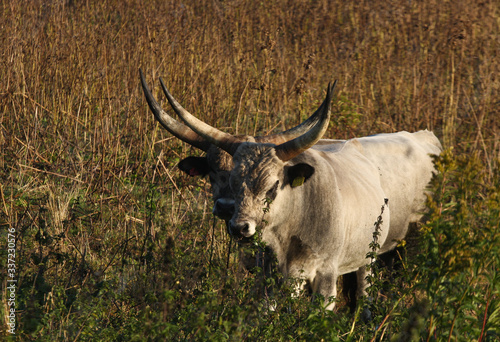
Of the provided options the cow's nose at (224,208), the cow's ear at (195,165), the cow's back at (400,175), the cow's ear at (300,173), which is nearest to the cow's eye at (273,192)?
the cow's ear at (300,173)

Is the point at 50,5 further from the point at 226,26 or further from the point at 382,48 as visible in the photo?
the point at 382,48

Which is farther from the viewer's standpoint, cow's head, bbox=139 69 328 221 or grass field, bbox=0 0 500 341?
cow's head, bbox=139 69 328 221

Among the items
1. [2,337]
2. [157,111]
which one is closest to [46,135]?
[157,111]

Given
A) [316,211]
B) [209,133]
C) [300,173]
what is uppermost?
[209,133]

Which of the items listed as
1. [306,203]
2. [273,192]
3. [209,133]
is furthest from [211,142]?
[306,203]

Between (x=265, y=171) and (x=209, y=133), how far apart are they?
2.06 ft

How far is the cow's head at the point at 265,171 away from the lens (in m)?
3.75

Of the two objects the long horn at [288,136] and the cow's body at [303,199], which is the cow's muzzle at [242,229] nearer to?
the cow's body at [303,199]

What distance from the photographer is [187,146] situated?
21.0ft

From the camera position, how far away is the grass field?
2.90m

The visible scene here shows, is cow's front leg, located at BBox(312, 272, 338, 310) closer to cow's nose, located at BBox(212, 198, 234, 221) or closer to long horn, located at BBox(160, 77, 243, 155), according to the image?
cow's nose, located at BBox(212, 198, 234, 221)

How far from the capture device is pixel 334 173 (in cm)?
431

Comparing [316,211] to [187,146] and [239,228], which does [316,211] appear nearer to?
[239,228]

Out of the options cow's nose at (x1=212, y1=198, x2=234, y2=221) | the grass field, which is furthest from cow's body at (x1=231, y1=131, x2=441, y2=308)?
the grass field
